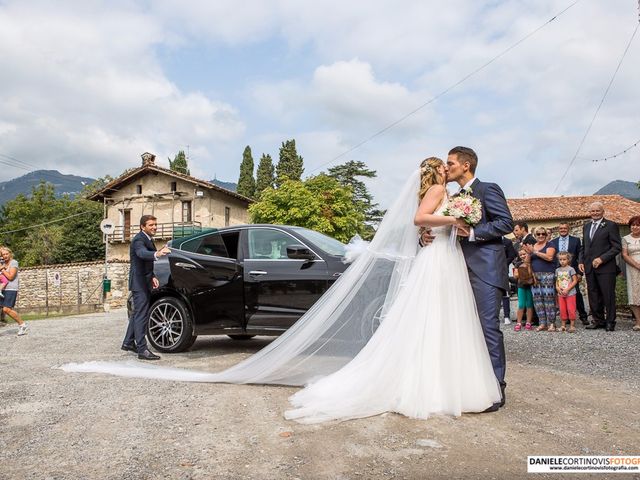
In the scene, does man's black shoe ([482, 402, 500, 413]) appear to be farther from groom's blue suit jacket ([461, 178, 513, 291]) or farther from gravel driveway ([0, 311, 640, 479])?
groom's blue suit jacket ([461, 178, 513, 291])

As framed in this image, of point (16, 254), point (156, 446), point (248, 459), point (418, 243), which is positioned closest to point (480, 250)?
point (418, 243)

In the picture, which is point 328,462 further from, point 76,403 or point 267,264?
point 267,264

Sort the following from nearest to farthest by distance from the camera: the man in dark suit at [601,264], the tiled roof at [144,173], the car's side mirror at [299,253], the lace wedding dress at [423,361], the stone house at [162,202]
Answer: the lace wedding dress at [423,361], the car's side mirror at [299,253], the man in dark suit at [601,264], the tiled roof at [144,173], the stone house at [162,202]

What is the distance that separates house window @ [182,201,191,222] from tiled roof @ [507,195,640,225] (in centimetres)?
2644

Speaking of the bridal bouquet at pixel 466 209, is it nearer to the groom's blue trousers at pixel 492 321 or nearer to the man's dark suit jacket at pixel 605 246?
the groom's blue trousers at pixel 492 321

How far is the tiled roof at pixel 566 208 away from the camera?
4097cm

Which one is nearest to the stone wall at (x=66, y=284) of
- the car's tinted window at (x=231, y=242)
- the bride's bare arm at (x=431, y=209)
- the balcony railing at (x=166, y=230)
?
the balcony railing at (x=166, y=230)

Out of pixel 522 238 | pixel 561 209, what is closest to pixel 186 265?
pixel 522 238

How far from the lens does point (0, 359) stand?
740 cm

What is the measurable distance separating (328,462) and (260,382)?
215 centimetres

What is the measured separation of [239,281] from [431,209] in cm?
323

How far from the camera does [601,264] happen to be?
9.09 meters

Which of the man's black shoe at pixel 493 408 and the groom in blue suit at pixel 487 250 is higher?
the groom in blue suit at pixel 487 250

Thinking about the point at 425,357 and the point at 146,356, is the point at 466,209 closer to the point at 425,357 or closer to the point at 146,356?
the point at 425,357
